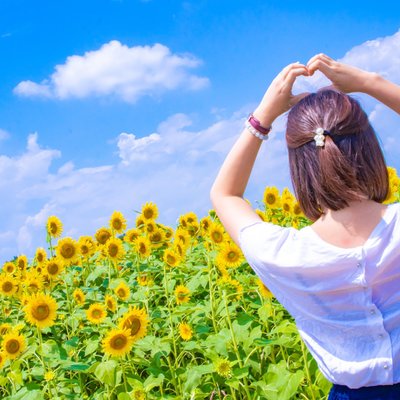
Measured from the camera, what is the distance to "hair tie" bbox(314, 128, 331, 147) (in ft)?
5.46

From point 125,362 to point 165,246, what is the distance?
7.04 ft

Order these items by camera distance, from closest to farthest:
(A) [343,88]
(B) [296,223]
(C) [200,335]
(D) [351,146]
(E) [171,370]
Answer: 1. (D) [351,146]
2. (A) [343,88]
3. (E) [171,370]
4. (C) [200,335]
5. (B) [296,223]

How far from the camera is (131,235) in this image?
5.36 metres

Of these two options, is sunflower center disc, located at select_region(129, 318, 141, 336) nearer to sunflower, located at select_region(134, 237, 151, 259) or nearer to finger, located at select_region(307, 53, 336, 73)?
sunflower, located at select_region(134, 237, 151, 259)

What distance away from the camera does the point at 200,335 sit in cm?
369

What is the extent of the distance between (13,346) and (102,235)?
1.91 m

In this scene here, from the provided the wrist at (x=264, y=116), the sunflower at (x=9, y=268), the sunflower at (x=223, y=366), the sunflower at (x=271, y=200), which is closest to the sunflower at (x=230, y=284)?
the sunflower at (x=223, y=366)

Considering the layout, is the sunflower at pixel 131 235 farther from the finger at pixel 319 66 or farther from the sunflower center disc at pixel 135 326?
the finger at pixel 319 66

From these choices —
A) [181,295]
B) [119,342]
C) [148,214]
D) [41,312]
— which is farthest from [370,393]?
[148,214]

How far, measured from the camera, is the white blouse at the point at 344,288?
1.67 m

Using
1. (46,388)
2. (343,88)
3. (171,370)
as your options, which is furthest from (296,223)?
(343,88)

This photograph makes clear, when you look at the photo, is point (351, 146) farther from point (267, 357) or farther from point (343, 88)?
point (267, 357)

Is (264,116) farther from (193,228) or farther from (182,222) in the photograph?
(182,222)

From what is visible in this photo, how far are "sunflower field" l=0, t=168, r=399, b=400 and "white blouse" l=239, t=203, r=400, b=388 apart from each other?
1.08m
